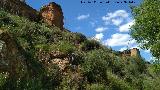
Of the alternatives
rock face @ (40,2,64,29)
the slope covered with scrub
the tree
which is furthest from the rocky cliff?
the tree

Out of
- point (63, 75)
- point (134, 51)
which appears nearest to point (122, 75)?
point (63, 75)

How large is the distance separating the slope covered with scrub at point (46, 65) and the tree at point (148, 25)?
5.36 feet

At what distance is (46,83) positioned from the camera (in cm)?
2647

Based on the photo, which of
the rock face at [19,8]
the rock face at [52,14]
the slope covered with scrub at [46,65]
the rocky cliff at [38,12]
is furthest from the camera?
the rock face at [52,14]

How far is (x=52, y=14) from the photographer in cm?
4366

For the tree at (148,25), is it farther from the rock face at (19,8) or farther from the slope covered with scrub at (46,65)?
the rock face at (19,8)

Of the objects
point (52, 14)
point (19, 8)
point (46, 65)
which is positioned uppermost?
point (52, 14)

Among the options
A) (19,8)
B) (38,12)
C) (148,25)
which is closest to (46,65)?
(148,25)

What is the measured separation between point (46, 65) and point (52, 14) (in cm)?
1584

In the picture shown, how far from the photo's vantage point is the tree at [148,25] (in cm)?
2620

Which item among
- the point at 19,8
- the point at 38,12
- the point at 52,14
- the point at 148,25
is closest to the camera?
the point at 148,25

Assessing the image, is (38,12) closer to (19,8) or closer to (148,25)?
(19,8)

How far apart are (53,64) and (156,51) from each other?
7466mm

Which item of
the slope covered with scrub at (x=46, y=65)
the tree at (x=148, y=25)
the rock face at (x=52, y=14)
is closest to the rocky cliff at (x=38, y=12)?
the rock face at (x=52, y=14)
